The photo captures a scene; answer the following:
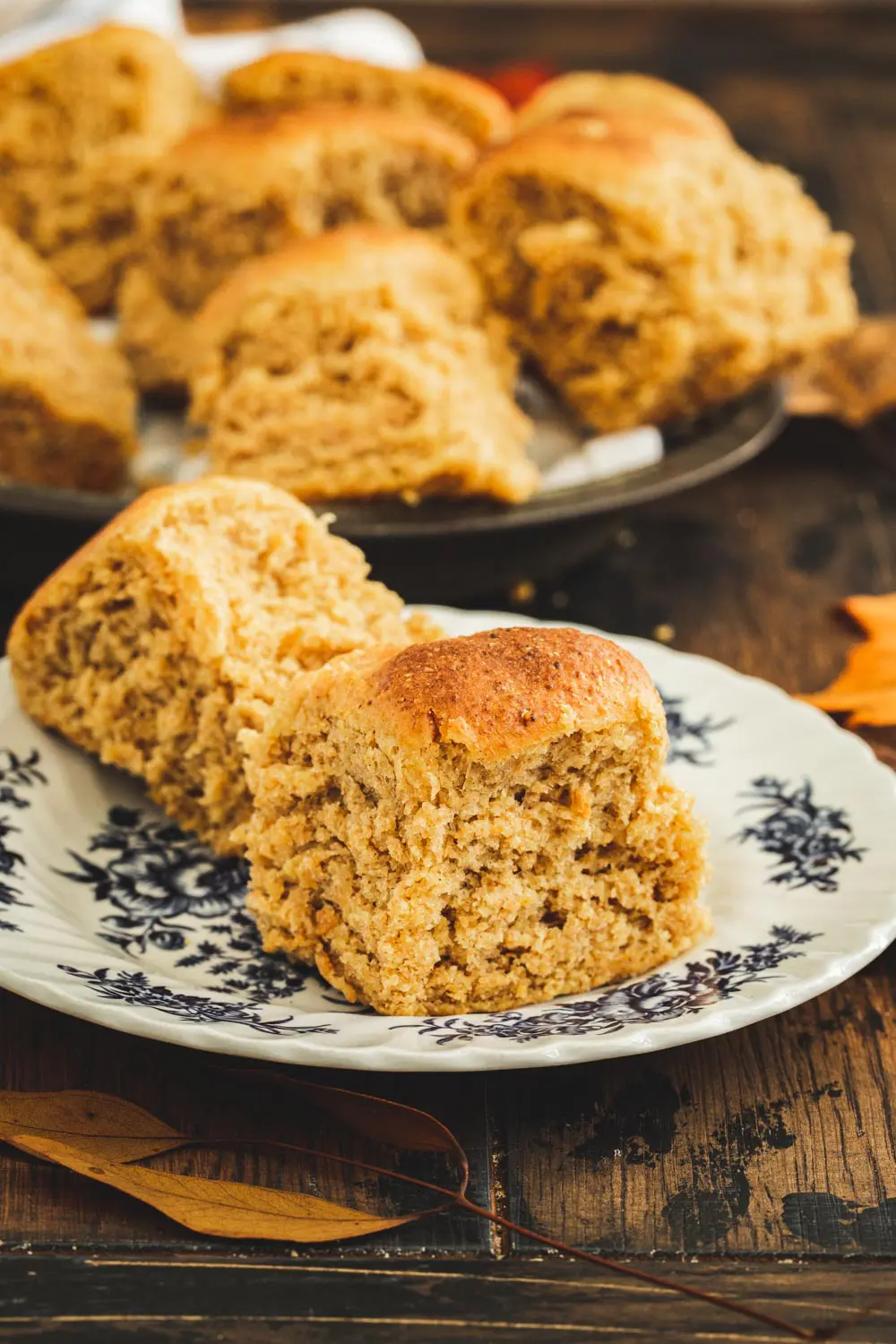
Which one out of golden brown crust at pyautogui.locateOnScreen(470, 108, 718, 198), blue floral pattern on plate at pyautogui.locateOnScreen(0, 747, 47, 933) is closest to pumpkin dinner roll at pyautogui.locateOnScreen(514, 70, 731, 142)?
golden brown crust at pyautogui.locateOnScreen(470, 108, 718, 198)

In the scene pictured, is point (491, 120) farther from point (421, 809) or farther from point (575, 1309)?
point (575, 1309)

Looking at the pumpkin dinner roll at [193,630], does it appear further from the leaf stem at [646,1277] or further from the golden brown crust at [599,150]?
the golden brown crust at [599,150]

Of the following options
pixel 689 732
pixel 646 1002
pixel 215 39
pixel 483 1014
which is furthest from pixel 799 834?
pixel 215 39

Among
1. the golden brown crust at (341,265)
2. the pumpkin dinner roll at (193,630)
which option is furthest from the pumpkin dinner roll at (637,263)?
the pumpkin dinner roll at (193,630)

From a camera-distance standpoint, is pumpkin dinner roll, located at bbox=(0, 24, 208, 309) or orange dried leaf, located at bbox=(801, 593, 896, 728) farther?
pumpkin dinner roll, located at bbox=(0, 24, 208, 309)

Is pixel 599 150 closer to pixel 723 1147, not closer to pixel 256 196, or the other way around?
pixel 256 196

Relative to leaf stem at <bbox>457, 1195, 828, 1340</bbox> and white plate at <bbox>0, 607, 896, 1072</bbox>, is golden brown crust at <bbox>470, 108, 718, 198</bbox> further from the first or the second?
leaf stem at <bbox>457, 1195, 828, 1340</bbox>
